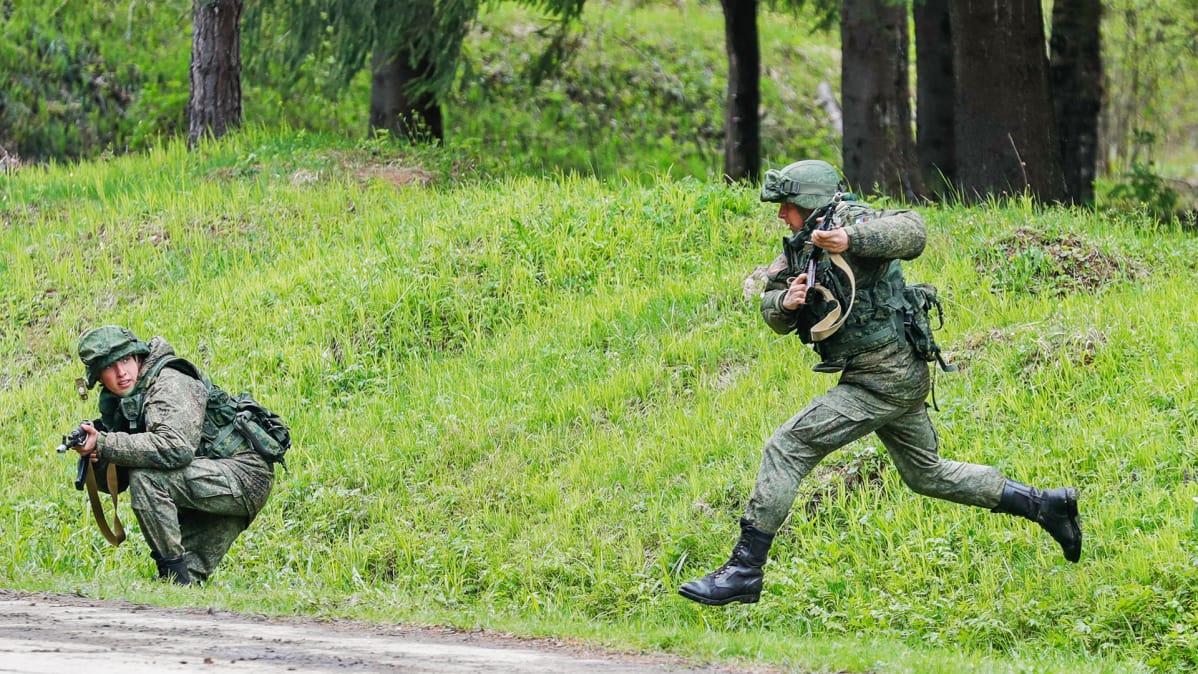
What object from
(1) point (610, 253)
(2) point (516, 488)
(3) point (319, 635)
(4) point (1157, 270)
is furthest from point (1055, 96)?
(3) point (319, 635)

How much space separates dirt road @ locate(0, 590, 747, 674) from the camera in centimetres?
504

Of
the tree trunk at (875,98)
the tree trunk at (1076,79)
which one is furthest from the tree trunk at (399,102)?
the tree trunk at (1076,79)

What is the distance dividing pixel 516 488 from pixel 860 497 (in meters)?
2.15

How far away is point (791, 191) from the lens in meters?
6.18

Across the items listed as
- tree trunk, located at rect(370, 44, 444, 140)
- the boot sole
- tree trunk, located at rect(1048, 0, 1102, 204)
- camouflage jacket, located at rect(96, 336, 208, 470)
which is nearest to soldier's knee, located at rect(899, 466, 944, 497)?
the boot sole

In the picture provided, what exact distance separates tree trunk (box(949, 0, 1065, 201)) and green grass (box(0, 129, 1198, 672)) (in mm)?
1042

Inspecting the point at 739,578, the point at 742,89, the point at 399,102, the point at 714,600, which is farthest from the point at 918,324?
the point at 399,102

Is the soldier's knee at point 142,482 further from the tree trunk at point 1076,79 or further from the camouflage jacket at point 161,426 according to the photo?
the tree trunk at point 1076,79

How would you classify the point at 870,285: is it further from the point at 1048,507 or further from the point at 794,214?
the point at 1048,507

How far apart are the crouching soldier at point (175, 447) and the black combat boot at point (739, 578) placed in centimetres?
268

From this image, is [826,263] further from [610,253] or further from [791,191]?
[610,253]

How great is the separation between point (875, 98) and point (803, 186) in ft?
27.3

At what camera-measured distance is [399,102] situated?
17141mm

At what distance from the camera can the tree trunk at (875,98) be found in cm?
1402
